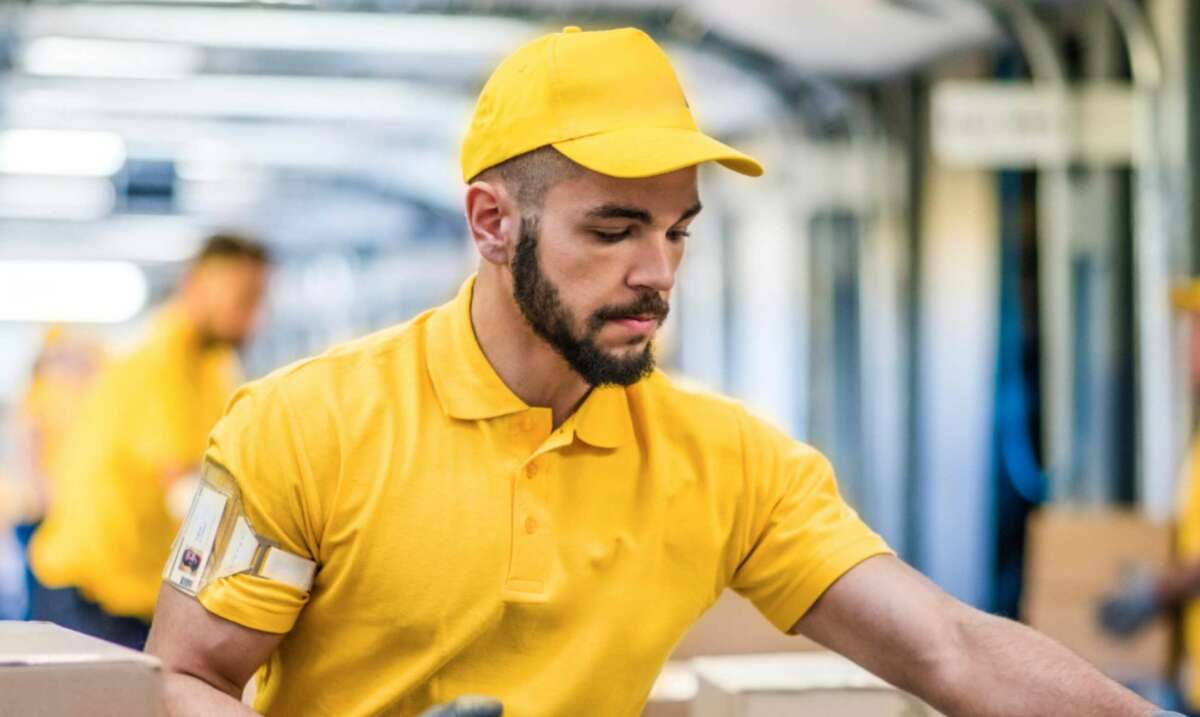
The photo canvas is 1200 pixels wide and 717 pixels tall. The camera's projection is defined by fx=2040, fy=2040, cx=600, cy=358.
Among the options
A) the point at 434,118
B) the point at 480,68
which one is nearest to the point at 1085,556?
the point at 480,68

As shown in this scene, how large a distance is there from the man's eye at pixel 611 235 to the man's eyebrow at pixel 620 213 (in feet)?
0.05

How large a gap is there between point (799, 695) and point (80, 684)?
77cm

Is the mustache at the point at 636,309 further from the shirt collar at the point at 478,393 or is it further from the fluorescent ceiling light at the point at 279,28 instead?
the fluorescent ceiling light at the point at 279,28

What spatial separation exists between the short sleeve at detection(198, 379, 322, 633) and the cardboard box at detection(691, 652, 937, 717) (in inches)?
17.9

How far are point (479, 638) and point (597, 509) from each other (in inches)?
6.6

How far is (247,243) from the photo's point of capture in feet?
16.3

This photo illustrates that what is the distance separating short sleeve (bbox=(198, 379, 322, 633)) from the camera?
1763 mm

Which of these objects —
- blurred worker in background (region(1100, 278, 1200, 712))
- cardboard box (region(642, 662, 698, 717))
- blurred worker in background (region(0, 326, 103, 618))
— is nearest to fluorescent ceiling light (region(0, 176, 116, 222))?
blurred worker in background (region(0, 326, 103, 618))

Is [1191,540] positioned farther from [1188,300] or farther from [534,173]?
[534,173]

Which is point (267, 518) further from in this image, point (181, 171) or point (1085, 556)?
point (181, 171)

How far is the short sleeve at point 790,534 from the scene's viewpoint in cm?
195

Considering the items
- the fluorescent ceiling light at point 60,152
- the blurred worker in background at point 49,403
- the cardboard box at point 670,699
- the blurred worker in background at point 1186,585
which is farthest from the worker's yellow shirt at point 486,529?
the fluorescent ceiling light at point 60,152

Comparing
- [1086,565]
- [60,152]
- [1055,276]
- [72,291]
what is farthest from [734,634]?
[72,291]

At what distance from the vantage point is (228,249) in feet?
16.0
